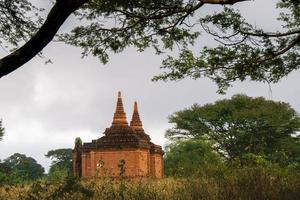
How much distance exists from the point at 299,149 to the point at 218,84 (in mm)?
35250

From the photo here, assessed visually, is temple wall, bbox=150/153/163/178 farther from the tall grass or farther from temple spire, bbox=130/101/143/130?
the tall grass

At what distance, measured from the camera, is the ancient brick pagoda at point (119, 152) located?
41.3 metres

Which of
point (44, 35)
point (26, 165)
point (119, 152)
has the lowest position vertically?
point (44, 35)

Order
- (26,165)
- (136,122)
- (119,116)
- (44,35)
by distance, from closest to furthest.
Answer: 1. (44,35)
2. (119,116)
3. (136,122)
4. (26,165)

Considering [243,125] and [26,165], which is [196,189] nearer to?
[243,125]

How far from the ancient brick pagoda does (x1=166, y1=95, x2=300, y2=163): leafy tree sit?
A: 536 cm

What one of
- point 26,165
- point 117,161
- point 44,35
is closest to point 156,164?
point 117,161

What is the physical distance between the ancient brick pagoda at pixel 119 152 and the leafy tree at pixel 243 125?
5359mm

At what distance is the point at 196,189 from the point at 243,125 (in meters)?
39.1

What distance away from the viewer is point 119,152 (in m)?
41.8

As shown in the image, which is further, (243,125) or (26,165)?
(26,165)

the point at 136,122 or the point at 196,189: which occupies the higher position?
the point at 136,122

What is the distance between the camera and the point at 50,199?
10.4 meters

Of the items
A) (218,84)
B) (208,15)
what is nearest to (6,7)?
(208,15)
